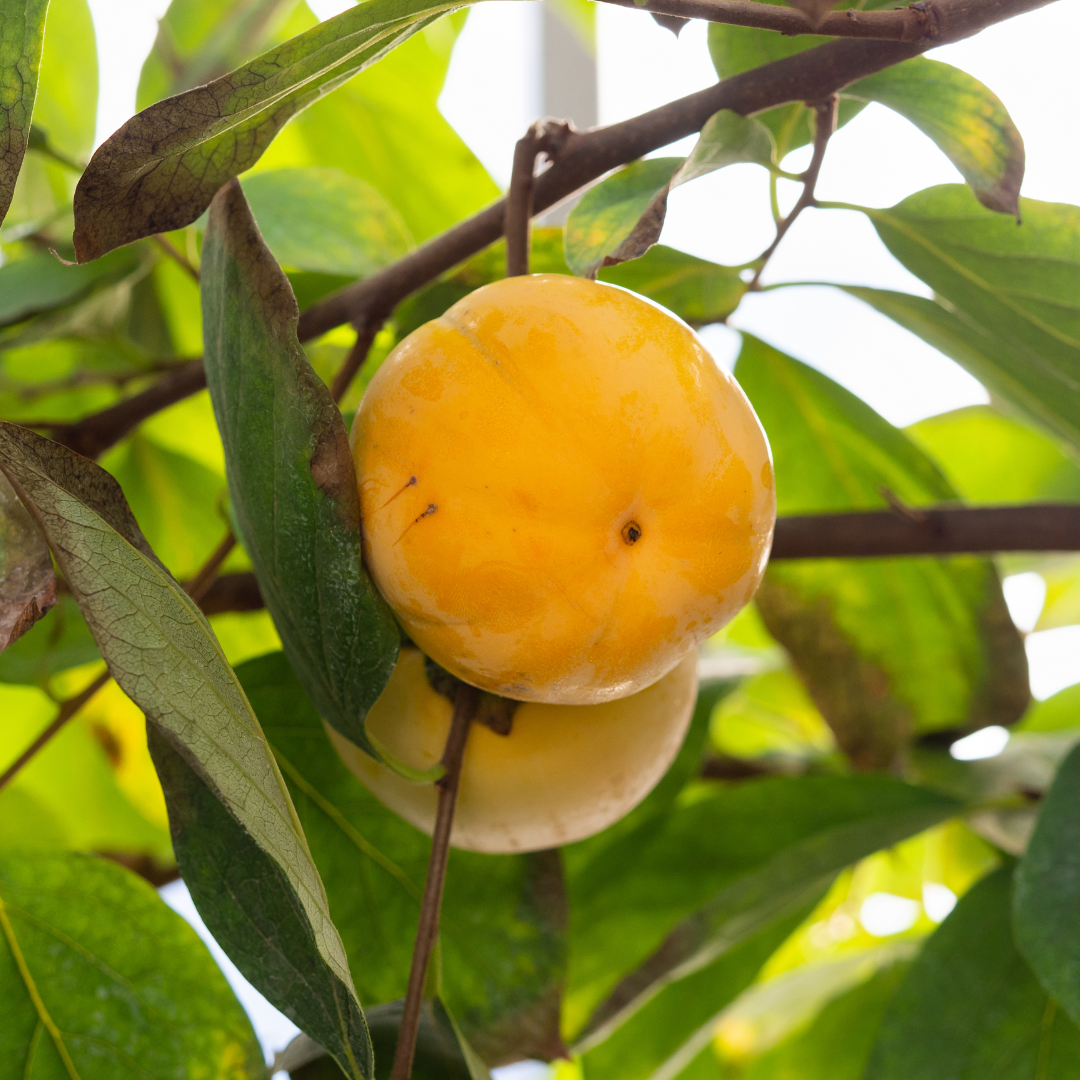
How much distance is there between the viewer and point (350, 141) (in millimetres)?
562

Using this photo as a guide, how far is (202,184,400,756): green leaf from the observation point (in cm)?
22

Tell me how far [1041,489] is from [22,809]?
1.82 feet

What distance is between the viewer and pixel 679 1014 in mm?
504

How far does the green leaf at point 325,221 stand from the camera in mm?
384

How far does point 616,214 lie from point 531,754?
0.13 metres

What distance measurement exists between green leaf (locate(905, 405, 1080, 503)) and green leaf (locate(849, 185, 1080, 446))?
244 mm

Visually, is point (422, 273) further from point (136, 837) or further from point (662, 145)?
point (136, 837)

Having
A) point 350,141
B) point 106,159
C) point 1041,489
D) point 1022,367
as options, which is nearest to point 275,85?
point 106,159

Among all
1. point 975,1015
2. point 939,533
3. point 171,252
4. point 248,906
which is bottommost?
point 975,1015

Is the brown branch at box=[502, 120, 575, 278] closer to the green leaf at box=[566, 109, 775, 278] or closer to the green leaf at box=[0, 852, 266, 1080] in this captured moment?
the green leaf at box=[566, 109, 775, 278]

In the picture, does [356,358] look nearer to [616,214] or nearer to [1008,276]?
[616,214]

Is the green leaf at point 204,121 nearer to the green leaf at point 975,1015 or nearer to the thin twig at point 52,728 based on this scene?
the thin twig at point 52,728

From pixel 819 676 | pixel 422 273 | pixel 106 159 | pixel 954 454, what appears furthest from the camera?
pixel 954 454

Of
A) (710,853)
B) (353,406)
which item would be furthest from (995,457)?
(353,406)
